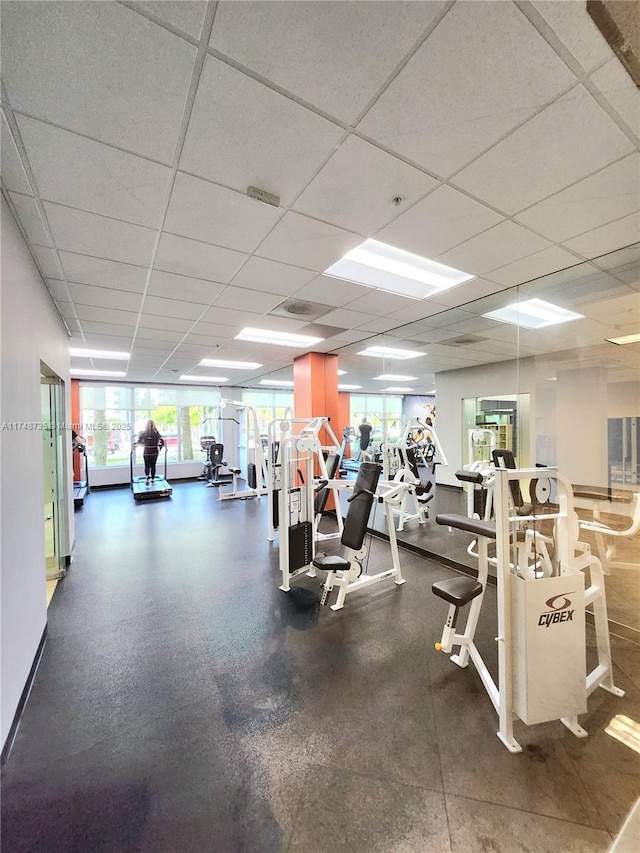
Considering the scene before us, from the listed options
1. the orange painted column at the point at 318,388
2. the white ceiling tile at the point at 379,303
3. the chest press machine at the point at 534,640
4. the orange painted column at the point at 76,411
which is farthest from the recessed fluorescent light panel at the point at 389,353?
the orange painted column at the point at 76,411

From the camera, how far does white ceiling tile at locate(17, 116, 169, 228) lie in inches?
56.1

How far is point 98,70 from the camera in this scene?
3.76 ft

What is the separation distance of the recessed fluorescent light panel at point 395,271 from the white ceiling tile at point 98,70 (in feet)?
4.90

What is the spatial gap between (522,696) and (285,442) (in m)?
2.43

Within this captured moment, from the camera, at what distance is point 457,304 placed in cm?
359

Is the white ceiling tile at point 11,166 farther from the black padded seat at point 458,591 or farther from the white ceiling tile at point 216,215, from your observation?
the black padded seat at point 458,591

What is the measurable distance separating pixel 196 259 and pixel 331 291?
3.99 feet

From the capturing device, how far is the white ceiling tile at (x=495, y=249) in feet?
7.26

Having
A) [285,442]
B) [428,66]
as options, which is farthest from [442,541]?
[428,66]

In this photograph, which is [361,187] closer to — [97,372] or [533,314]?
[533,314]

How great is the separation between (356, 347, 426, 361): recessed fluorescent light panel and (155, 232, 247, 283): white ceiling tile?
3212 millimetres

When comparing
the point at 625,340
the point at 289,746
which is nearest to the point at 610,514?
the point at 625,340

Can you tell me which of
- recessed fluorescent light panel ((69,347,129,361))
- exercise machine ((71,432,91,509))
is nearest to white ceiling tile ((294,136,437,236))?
recessed fluorescent light panel ((69,347,129,361))

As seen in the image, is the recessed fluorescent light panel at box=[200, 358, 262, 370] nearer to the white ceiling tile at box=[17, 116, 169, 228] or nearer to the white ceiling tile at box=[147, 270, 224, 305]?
the white ceiling tile at box=[147, 270, 224, 305]
